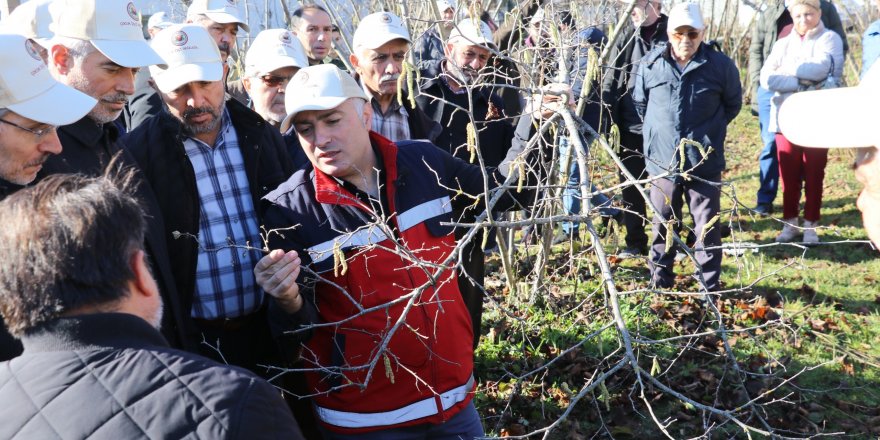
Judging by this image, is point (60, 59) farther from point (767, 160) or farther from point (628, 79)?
point (767, 160)

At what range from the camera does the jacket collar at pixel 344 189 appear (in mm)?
2875

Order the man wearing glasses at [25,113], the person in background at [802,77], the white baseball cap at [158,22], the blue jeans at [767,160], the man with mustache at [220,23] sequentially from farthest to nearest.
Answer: the blue jeans at [767,160], the person in background at [802,77], the white baseball cap at [158,22], the man with mustache at [220,23], the man wearing glasses at [25,113]

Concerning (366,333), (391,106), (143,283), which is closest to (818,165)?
Result: (391,106)

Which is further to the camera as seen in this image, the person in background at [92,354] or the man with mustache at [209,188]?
the man with mustache at [209,188]

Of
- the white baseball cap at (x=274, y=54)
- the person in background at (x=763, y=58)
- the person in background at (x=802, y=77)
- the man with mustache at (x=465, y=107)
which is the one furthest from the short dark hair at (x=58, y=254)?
the person in background at (x=763, y=58)

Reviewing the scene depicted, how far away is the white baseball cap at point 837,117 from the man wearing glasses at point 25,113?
214 centimetres

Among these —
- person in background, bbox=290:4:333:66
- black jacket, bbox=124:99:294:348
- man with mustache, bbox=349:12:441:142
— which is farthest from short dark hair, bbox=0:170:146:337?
person in background, bbox=290:4:333:66

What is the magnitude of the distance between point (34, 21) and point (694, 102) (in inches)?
178

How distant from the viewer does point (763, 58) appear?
29.3 feet

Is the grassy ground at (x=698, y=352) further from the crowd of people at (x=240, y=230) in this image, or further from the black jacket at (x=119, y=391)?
the black jacket at (x=119, y=391)

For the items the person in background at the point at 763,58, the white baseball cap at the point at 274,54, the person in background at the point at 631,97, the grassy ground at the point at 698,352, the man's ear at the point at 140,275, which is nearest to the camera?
the man's ear at the point at 140,275

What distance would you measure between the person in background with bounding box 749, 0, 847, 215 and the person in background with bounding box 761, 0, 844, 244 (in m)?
0.28

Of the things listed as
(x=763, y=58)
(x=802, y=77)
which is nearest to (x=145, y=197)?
(x=802, y=77)

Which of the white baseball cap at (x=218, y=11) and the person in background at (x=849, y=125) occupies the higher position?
the white baseball cap at (x=218, y=11)
